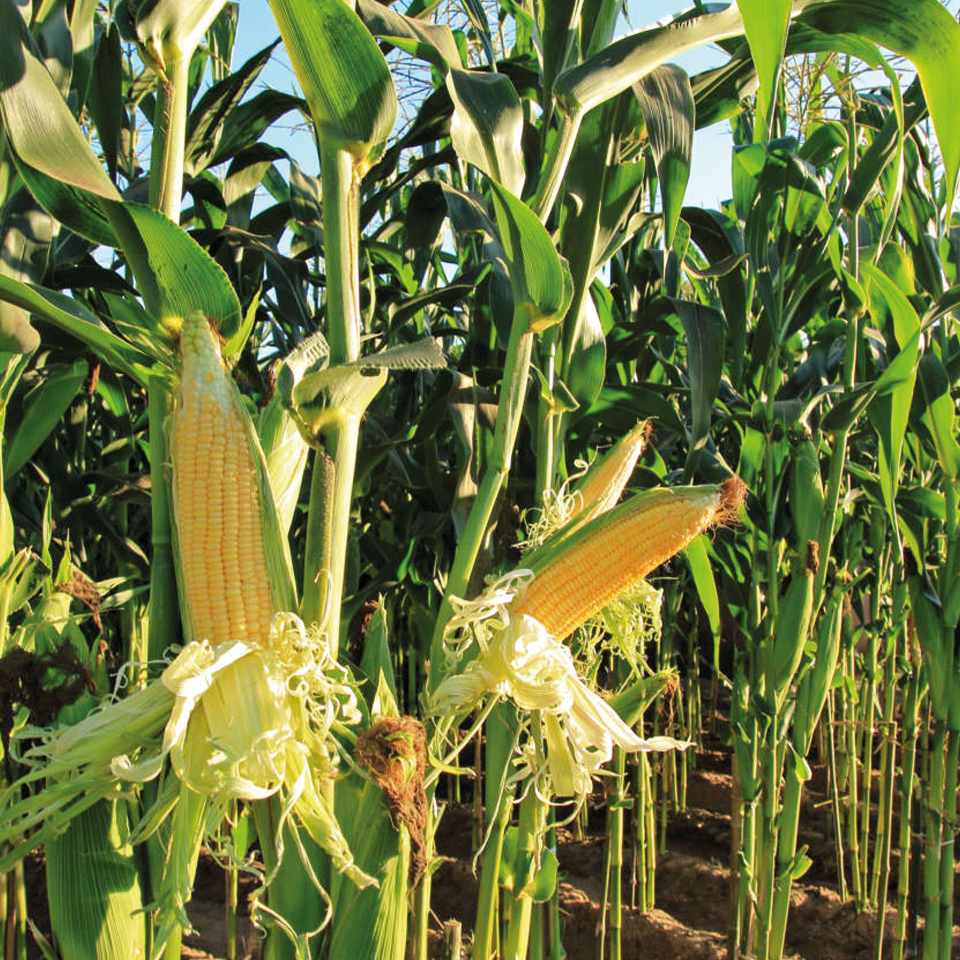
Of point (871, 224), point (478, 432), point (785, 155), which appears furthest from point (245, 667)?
point (871, 224)

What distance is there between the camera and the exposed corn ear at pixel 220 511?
85cm

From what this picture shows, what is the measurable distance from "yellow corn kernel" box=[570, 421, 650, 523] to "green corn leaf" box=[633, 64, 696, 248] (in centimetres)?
28

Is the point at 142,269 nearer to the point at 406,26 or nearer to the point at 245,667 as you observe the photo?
the point at 245,667

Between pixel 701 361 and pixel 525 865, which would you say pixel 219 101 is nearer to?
pixel 701 361

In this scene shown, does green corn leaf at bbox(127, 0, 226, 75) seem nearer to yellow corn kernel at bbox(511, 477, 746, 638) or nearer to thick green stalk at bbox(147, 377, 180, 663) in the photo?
thick green stalk at bbox(147, 377, 180, 663)

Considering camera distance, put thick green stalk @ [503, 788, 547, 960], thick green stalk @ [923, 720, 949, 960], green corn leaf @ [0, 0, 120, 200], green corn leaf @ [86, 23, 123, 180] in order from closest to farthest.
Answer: green corn leaf @ [0, 0, 120, 200] → green corn leaf @ [86, 23, 123, 180] → thick green stalk @ [503, 788, 547, 960] → thick green stalk @ [923, 720, 949, 960]

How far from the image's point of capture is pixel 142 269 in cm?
94

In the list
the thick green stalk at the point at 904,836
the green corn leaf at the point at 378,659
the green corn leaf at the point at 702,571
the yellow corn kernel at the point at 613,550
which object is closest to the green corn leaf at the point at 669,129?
the yellow corn kernel at the point at 613,550

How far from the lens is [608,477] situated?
1122 mm

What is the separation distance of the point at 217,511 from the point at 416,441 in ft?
3.49

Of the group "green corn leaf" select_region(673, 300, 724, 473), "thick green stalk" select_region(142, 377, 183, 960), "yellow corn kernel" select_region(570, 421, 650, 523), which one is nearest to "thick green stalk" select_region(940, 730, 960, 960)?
"green corn leaf" select_region(673, 300, 724, 473)

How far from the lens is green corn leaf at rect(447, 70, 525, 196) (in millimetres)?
1062

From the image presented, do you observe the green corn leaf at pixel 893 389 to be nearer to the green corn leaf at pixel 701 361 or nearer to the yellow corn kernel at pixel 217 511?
the green corn leaf at pixel 701 361

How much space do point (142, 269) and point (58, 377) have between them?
0.71 m
